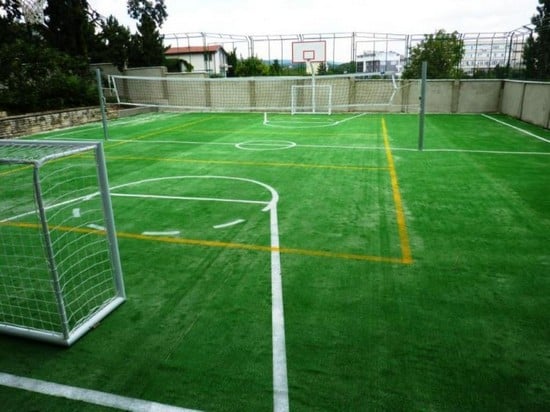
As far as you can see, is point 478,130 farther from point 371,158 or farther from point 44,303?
point 44,303

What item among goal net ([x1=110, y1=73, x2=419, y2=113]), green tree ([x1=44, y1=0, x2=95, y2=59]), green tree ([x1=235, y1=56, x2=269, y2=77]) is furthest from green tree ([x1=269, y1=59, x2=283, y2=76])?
green tree ([x1=44, y1=0, x2=95, y2=59])

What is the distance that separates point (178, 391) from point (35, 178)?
6.47 feet

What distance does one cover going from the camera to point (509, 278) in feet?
15.7

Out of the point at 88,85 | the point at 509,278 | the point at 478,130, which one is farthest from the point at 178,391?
the point at 88,85

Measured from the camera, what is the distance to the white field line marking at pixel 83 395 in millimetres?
3029

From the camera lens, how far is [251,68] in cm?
3656

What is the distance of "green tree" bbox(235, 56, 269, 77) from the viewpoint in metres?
36.7

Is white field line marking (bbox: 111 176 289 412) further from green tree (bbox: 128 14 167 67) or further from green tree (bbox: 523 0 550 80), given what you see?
green tree (bbox: 128 14 167 67)

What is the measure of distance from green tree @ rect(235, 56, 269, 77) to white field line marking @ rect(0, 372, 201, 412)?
35501mm

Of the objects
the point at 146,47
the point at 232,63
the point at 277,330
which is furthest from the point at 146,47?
the point at 277,330

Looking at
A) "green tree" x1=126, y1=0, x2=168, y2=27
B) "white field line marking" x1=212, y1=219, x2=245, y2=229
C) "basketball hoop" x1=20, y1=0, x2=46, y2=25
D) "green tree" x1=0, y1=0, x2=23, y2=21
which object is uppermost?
"green tree" x1=126, y1=0, x2=168, y2=27

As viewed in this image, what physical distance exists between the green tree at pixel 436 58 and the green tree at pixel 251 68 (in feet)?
39.3

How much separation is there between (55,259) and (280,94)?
21.1 metres

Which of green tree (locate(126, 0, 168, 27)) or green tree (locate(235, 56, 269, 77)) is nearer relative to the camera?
green tree (locate(235, 56, 269, 77))
